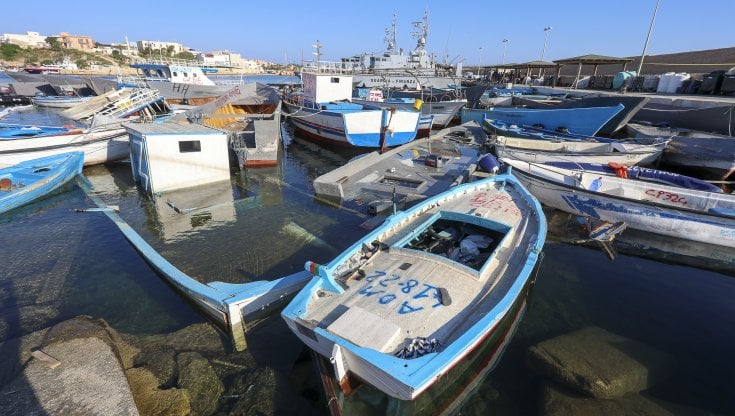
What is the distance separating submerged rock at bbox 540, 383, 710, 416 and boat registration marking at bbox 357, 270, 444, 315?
241cm

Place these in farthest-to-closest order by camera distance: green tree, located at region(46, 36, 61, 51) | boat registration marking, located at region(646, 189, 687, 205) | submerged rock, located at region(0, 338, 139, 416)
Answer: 1. green tree, located at region(46, 36, 61, 51)
2. boat registration marking, located at region(646, 189, 687, 205)
3. submerged rock, located at region(0, 338, 139, 416)

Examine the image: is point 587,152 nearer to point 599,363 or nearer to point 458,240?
point 458,240

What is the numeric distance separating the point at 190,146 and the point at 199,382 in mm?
11031

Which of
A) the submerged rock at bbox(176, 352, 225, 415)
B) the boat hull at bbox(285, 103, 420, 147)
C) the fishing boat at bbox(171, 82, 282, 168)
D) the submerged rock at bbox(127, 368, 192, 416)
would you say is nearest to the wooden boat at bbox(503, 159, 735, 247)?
the boat hull at bbox(285, 103, 420, 147)

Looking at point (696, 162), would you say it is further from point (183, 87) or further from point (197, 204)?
point (183, 87)

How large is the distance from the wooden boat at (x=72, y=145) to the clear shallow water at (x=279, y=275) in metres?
3.56

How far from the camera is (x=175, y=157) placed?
1360 centimetres

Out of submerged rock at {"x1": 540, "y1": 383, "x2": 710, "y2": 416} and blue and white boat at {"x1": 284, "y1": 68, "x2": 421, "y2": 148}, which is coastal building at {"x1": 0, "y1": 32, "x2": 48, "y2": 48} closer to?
blue and white boat at {"x1": 284, "y1": 68, "x2": 421, "y2": 148}

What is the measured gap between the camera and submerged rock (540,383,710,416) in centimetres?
523

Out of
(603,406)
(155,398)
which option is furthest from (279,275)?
(603,406)

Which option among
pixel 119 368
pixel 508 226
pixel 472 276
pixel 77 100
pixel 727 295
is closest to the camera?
pixel 119 368

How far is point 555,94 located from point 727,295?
1447 inches

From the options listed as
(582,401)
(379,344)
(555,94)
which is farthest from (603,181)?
(555,94)

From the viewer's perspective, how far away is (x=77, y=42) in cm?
14075
